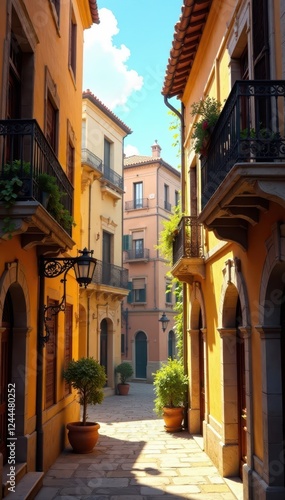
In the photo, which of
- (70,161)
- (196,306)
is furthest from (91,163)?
(196,306)

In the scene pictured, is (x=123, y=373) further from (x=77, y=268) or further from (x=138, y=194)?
(x=77, y=268)

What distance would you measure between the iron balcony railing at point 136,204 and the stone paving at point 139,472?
23.2m

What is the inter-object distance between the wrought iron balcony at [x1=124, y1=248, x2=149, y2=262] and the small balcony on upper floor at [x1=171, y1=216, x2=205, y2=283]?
23.0 m

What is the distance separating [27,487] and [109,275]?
55.6ft

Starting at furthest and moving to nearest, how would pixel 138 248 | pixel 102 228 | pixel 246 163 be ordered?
pixel 138 248, pixel 102 228, pixel 246 163

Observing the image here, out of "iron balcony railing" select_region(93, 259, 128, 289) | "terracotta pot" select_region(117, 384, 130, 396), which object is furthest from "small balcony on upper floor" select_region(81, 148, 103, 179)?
"terracotta pot" select_region(117, 384, 130, 396)

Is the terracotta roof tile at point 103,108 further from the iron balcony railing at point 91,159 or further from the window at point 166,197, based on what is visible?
the window at point 166,197

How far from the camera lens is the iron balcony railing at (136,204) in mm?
→ 36344

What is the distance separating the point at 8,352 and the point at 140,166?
2911 cm

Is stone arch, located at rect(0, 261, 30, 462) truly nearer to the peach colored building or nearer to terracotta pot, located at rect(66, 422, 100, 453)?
terracotta pot, located at rect(66, 422, 100, 453)

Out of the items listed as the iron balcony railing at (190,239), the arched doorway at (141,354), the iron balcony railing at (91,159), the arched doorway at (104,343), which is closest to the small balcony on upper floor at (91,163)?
the iron balcony railing at (91,159)

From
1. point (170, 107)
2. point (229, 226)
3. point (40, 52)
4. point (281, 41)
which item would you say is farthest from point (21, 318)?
point (170, 107)

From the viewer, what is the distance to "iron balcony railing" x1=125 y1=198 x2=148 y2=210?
119 ft

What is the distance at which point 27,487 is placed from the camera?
24.4 feet
